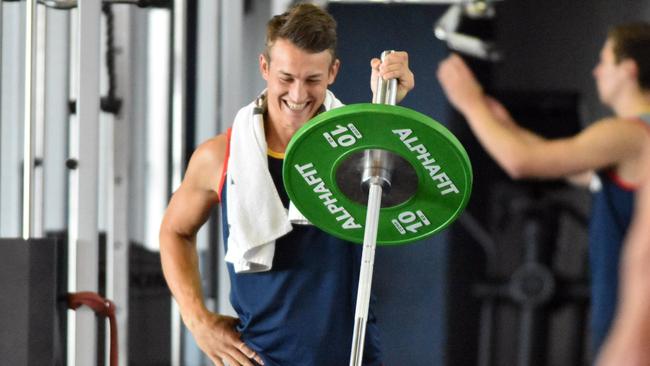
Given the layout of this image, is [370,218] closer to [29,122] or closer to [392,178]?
[392,178]

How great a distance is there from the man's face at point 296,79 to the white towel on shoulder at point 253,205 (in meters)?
0.04

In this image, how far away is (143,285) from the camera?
3633mm

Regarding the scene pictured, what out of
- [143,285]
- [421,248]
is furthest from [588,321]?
[143,285]

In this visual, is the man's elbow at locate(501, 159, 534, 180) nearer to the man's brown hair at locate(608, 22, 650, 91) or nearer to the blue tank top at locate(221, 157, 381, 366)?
the man's brown hair at locate(608, 22, 650, 91)

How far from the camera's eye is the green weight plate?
1600 mm

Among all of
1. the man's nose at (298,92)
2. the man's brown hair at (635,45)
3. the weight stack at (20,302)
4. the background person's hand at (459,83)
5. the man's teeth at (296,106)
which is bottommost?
the weight stack at (20,302)

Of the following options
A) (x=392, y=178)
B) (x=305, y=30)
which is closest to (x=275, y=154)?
(x=305, y=30)

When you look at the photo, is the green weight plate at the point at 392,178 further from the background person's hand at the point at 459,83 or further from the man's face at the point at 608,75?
the background person's hand at the point at 459,83

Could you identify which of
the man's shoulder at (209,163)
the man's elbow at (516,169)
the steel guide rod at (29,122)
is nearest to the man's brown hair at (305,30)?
the man's shoulder at (209,163)

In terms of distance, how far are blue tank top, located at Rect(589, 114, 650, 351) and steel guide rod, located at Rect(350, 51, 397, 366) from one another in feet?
2.38

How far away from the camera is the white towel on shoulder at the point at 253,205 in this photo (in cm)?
195

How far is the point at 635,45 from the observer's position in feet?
8.18

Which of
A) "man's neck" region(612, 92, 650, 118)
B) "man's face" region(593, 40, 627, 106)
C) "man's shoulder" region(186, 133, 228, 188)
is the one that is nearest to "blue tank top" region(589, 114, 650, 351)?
"man's neck" region(612, 92, 650, 118)

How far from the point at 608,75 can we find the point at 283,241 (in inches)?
43.3
